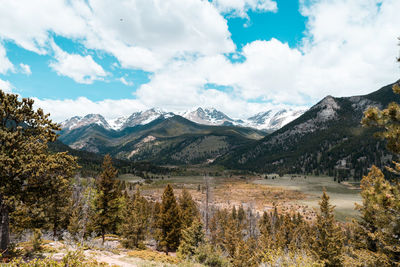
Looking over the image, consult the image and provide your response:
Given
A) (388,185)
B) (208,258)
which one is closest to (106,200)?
(208,258)

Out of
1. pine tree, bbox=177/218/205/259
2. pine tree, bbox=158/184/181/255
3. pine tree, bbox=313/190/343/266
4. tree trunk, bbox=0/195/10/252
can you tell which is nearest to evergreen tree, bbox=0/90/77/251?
tree trunk, bbox=0/195/10/252

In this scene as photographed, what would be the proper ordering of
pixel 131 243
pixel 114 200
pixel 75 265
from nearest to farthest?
pixel 75 265 < pixel 114 200 < pixel 131 243

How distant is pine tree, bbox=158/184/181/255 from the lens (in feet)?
133

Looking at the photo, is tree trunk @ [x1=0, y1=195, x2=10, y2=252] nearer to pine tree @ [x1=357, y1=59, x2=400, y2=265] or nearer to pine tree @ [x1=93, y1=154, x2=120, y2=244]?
pine tree @ [x1=93, y1=154, x2=120, y2=244]

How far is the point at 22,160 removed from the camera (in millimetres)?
15586

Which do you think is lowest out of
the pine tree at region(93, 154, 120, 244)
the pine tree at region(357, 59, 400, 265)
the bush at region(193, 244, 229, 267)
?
the bush at region(193, 244, 229, 267)

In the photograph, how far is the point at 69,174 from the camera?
18.3 meters

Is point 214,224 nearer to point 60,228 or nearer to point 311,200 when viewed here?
point 60,228

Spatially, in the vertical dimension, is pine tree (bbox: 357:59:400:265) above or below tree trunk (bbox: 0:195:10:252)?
above

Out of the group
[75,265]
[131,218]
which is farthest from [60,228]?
[75,265]

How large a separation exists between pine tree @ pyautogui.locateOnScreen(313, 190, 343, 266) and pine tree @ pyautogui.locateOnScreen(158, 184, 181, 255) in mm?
23875

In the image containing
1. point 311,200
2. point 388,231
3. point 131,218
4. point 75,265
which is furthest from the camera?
point 311,200

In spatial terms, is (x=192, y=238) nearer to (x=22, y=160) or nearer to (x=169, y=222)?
(x=169, y=222)

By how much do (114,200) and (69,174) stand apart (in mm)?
17566
